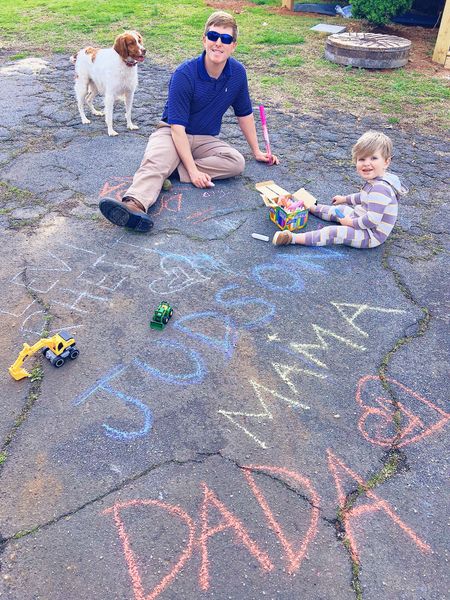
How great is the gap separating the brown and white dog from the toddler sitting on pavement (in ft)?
7.47

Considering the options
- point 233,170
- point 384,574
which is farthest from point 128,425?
point 233,170

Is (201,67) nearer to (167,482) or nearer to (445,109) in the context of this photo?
(167,482)

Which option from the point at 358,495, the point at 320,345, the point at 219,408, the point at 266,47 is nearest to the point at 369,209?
the point at 320,345

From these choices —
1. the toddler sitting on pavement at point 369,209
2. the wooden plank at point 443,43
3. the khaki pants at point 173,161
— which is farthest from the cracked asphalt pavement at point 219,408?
the wooden plank at point 443,43

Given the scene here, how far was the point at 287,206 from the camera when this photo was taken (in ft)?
11.9

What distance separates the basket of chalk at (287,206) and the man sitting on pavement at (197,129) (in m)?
0.55

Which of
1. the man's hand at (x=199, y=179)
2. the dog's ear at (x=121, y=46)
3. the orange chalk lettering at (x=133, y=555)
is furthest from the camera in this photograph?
the dog's ear at (x=121, y=46)

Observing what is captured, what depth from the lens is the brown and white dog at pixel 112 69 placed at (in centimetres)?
434

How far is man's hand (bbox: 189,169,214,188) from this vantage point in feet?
13.3

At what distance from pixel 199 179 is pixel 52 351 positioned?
6.88 feet

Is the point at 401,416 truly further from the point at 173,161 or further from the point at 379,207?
the point at 173,161

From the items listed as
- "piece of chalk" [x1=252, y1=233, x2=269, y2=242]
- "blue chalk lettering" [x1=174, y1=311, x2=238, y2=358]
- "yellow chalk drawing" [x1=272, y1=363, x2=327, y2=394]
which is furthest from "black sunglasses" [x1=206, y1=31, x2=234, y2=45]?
"yellow chalk drawing" [x1=272, y1=363, x2=327, y2=394]

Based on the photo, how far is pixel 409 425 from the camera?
229cm

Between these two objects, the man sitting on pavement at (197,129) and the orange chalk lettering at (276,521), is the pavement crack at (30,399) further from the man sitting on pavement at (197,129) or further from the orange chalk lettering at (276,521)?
the man sitting on pavement at (197,129)
